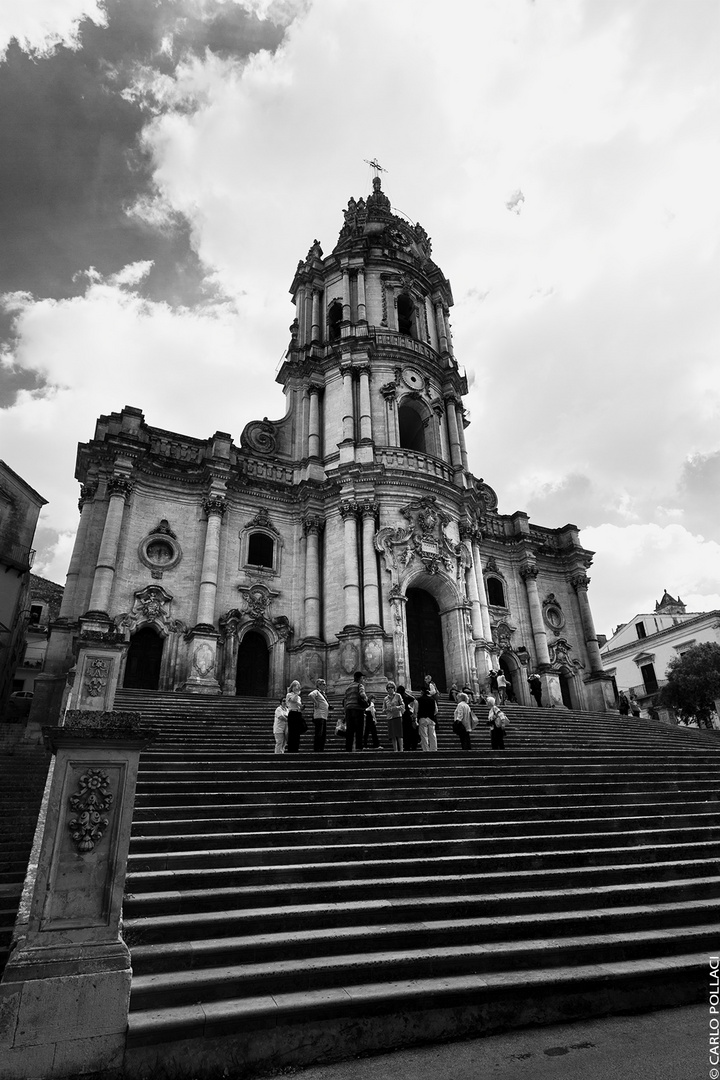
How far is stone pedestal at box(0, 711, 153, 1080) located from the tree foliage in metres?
31.8

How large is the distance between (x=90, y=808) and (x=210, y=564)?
1864 centimetres

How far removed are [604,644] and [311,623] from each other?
4163 centimetres

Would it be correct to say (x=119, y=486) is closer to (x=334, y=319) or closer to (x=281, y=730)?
(x=281, y=730)

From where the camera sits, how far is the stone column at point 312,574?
941 inches

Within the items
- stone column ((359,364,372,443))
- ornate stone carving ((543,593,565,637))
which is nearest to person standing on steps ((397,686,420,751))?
stone column ((359,364,372,443))

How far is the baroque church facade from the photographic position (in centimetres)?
2191

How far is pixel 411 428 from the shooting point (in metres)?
31.6

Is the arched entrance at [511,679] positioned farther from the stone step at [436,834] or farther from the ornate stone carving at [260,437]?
the stone step at [436,834]

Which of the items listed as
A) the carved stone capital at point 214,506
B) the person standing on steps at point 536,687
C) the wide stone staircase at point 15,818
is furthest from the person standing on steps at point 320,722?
the person standing on steps at point 536,687

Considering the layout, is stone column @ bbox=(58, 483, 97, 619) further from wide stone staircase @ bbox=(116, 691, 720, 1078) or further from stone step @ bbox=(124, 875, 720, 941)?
stone step @ bbox=(124, 875, 720, 941)

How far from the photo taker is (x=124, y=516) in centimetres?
2261

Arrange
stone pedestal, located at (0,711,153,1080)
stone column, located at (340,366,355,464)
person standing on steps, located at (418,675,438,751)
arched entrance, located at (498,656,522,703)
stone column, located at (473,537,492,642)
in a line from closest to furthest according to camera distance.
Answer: stone pedestal, located at (0,711,153,1080), person standing on steps, located at (418,675,438,751), stone column, located at (473,537,492,642), stone column, located at (340,366,355,464), arched entrance, located at (498,656,522,703)

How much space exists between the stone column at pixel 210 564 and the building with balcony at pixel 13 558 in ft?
38.1

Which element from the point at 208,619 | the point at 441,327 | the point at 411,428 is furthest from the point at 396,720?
the point at 441,327
